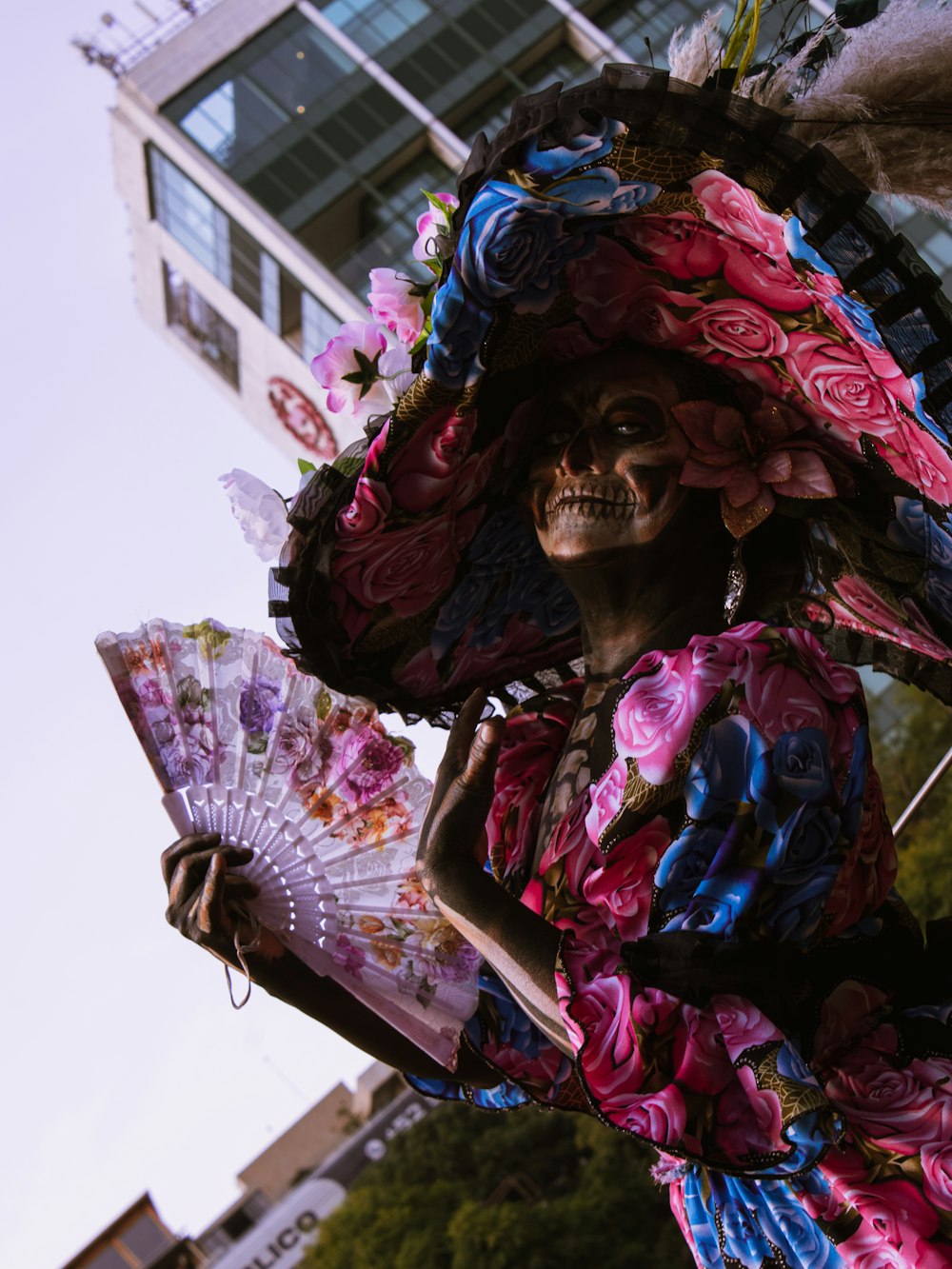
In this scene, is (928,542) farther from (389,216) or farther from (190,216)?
(190,216)

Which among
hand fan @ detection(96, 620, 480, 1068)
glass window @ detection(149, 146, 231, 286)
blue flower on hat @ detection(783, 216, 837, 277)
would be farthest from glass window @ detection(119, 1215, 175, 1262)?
blue flower on hat @ detection(783, 216, 837, 277)

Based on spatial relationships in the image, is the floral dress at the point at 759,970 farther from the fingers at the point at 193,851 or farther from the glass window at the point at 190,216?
the glass window at the point at 190,216

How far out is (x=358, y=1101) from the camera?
43688 millimetres

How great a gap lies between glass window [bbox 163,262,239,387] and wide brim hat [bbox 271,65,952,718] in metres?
26.9

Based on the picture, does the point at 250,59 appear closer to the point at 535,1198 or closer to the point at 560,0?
the point at 560,0

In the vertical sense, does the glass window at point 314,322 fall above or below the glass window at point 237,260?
below

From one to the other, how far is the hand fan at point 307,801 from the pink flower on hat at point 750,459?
90 centimetres

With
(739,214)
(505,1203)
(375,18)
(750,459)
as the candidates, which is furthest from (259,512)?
(375,18)

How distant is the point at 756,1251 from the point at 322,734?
135 cm

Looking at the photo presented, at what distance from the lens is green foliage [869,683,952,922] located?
15.8 meters

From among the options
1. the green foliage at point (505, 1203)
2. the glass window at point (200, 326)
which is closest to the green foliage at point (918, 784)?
the green foliage at point (505, 1203)

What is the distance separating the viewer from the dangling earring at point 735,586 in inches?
115

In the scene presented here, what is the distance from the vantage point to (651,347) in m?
2.95

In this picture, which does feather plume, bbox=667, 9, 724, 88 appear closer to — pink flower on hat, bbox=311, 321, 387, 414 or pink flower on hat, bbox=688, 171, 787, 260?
pink flower on hat, bbox=688, 171, 787, 260
